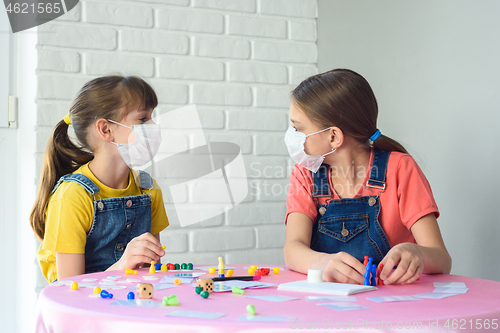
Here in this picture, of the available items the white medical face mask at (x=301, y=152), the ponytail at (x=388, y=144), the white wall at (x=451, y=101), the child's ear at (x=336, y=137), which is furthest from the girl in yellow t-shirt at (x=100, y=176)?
the white wall at (x=451, y=101)

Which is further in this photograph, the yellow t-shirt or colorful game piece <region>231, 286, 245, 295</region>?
the yellow t-shirt

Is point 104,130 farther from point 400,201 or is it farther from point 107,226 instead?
point 400,201

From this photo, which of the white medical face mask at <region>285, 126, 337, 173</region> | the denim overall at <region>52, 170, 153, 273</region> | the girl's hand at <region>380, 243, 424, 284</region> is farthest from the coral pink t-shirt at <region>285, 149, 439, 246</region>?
the denim overall at <region>52, 170, 153, 273</region>

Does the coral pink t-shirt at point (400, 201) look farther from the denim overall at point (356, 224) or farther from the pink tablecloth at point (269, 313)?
the pink tablecloth at point (269, 313)

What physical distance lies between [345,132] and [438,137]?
0.28 m

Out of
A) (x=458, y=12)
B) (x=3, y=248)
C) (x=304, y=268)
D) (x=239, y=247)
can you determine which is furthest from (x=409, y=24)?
(x=3, y=248)

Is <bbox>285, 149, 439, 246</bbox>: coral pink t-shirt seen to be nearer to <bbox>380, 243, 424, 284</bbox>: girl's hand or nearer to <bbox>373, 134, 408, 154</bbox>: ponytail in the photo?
<bbox>373, 134, 408, 154</bbox>: ponytail

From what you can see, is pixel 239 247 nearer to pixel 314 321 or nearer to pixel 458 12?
pixel 458 12

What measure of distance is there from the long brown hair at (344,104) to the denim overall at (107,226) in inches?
21.9

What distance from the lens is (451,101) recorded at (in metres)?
1.21

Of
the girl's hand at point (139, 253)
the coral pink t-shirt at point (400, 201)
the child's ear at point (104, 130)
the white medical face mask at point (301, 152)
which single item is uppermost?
the child's ear at point (104, 130)

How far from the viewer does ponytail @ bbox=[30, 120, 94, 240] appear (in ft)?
4.17

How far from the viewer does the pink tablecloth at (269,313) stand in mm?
505

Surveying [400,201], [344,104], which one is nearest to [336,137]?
[344,104]
